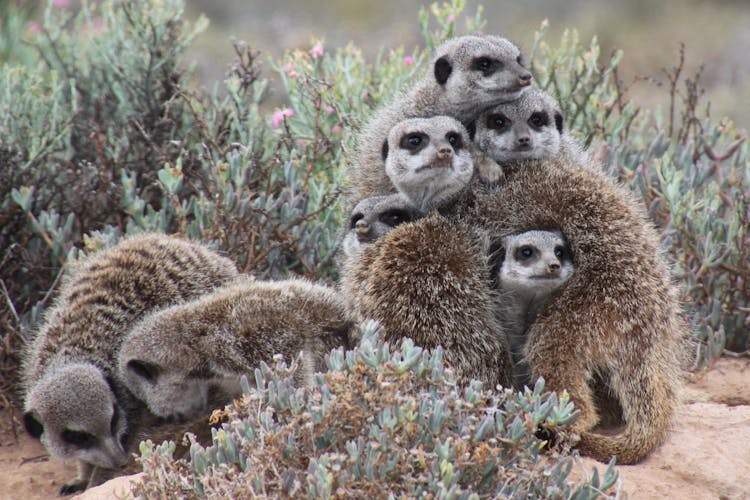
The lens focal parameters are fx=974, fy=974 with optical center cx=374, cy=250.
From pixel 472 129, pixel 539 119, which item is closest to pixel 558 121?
pixel 539 119

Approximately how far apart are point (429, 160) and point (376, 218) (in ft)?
1.56

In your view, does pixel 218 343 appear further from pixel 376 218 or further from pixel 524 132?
pixel 524 132

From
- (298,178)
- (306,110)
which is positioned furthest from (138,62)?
(298,178)

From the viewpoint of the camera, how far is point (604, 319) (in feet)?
12.6

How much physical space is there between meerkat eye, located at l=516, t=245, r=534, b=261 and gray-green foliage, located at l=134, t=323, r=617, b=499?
69cm

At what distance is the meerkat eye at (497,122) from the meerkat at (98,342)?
1.58 metres

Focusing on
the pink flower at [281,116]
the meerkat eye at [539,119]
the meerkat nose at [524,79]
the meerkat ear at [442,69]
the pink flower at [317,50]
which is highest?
the pink flower at [317,50]

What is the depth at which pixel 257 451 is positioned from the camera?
120 inches

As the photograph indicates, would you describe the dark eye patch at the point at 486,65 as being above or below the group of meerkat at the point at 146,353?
above

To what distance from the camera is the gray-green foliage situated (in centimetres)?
293

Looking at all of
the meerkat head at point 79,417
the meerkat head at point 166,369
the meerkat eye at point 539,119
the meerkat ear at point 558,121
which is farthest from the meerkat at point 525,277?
the meerkat head at point 79,417

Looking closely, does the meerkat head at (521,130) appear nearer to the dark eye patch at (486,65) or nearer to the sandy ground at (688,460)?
the dark eye patch at (486,65)

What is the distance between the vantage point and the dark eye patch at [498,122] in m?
4.55

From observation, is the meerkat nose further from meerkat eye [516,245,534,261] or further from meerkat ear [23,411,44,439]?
meerkat ear [23,411,44,439]
